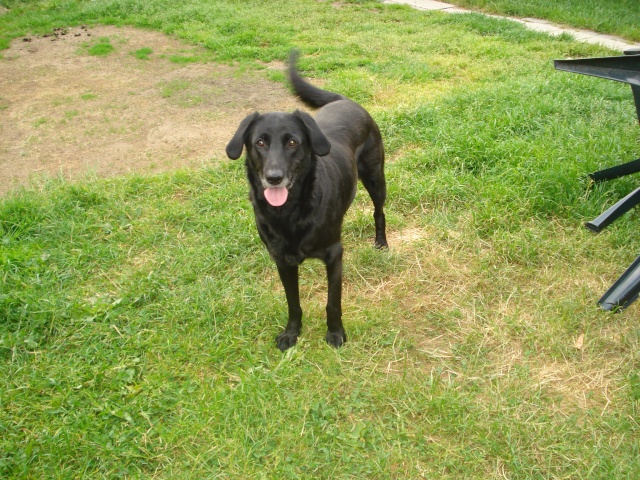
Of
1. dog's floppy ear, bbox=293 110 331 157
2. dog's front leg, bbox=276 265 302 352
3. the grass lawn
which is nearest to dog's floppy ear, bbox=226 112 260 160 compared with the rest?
dog's floppy ear, bbox=293 110 331 157

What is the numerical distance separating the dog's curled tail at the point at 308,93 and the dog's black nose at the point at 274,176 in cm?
138

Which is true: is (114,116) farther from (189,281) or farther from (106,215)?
(189,281)

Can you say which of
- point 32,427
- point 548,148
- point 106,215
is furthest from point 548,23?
point 32,427

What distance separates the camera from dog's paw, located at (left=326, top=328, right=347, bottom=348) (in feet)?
9.37

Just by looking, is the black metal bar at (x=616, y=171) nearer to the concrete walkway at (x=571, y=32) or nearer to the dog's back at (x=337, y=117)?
the dog's back at (x=337, y=117)

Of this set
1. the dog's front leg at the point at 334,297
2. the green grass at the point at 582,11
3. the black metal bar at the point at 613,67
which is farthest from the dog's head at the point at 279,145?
the green grass at the point at 582,11

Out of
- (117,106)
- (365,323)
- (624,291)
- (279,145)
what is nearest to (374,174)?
(365,323)

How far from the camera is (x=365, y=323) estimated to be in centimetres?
297

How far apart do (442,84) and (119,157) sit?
147 inches

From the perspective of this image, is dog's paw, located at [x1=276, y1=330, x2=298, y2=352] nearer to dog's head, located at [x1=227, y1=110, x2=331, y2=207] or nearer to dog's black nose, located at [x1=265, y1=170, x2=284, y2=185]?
dog's head, located at [x1=227, y1=110, x2=331, y2=207]

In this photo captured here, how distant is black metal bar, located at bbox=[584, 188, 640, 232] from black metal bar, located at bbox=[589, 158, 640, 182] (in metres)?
0.39

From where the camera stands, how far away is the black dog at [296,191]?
2.46m

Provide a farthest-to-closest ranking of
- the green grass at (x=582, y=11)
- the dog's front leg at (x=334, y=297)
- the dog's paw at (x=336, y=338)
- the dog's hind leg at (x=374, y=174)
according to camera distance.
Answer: the green grass at (x=582, y=11) → the dog's hind leg at (x=374, y=174) → the dog's paw at (x=336, y=338) → the dog's front leg at (x=334, y=297)

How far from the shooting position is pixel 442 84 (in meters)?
6.24
